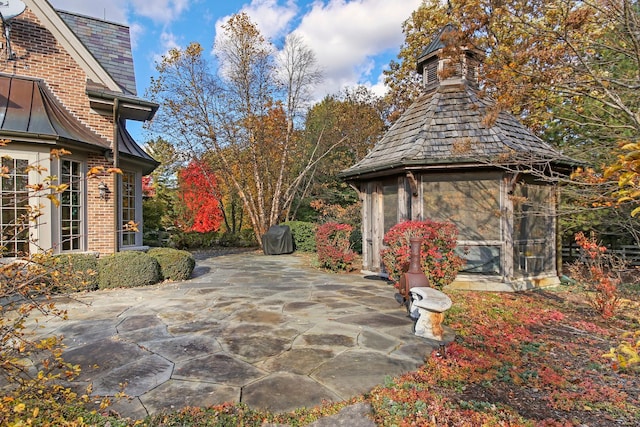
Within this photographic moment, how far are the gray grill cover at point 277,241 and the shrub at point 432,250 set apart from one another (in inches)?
362

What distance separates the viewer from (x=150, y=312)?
5.53m

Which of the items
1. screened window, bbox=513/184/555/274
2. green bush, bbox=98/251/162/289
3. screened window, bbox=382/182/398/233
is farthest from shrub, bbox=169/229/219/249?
screened window, bbox=513/184/555/274

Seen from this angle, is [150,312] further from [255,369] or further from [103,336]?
[255,369]

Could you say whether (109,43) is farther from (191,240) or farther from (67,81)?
(191,240)

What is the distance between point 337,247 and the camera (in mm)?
10125

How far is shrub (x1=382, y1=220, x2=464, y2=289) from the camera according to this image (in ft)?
19.6

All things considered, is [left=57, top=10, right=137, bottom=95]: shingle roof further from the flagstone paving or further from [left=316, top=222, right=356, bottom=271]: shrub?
[left=316, top=222, right=356, bottom=271]: shrub

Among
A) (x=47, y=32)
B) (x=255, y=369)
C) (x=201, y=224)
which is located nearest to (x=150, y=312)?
(x=255, y=369)

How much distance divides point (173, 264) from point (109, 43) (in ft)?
22.6

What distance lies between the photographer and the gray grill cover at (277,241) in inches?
591

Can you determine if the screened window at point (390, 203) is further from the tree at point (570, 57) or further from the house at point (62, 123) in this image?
the house at point (62, 123)

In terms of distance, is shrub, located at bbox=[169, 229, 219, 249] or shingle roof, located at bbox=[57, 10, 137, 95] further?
shrub, located at bbox=[169, 229, 219, 249]

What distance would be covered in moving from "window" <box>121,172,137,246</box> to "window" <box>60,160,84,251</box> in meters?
1.26

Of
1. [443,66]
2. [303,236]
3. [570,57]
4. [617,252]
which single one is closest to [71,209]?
[570,57]
